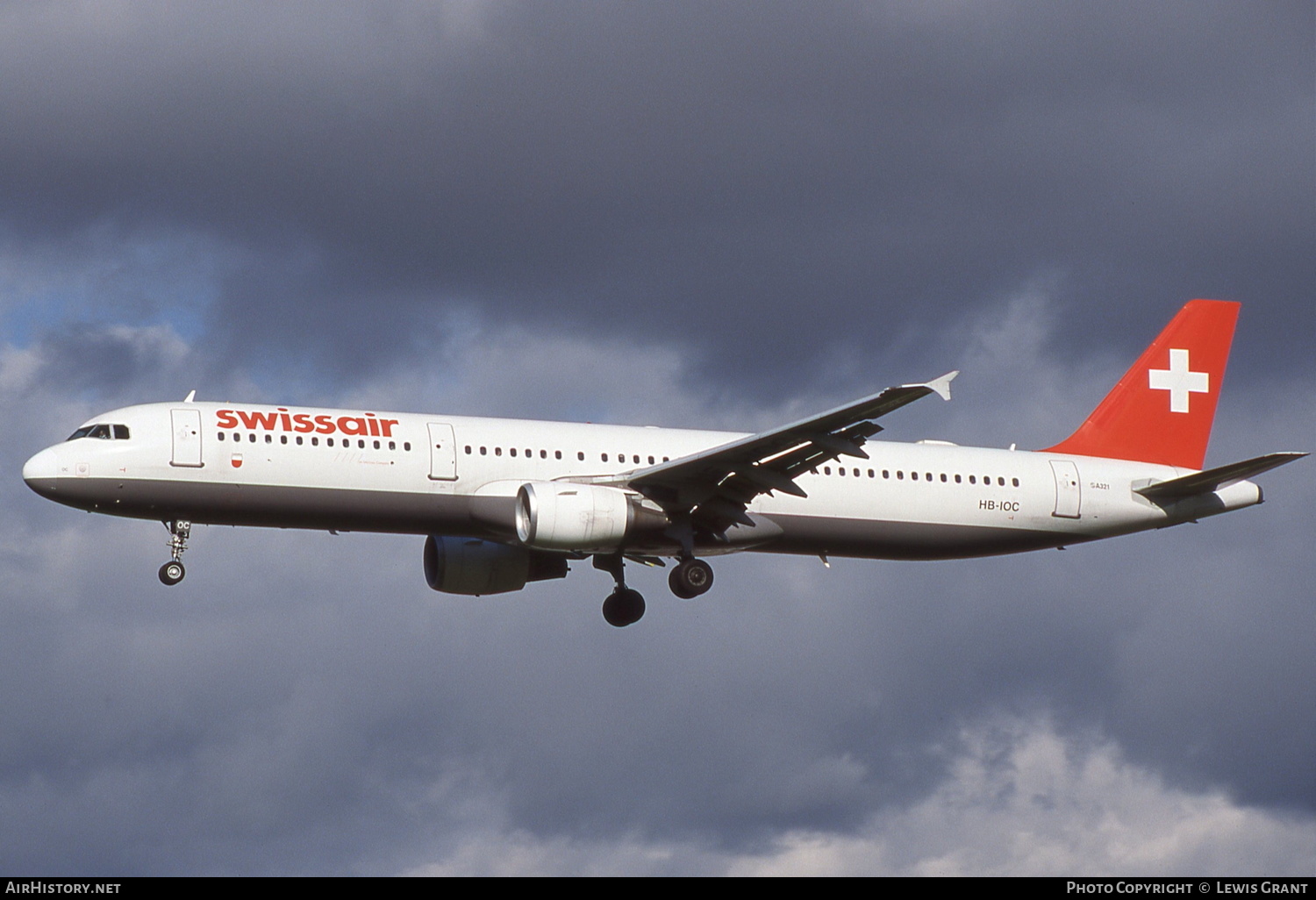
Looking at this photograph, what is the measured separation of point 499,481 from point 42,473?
10.3m

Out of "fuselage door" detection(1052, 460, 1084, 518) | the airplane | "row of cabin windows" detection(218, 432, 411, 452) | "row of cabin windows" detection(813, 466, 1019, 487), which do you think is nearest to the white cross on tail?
the airplane

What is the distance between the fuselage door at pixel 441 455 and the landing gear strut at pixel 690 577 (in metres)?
6.12

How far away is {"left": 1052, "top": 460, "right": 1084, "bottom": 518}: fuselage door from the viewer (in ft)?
164

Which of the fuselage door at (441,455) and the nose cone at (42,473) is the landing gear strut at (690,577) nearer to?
the fuselage door at (441,455)

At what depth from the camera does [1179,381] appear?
5406 centimetres

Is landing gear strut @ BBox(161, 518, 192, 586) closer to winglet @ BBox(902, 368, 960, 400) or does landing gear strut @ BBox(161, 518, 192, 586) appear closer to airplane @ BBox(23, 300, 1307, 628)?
airplane @ BBox(23, 300, 1307, 628)

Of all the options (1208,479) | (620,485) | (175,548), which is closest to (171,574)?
(175,548)

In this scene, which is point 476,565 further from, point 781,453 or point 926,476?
point 926,476

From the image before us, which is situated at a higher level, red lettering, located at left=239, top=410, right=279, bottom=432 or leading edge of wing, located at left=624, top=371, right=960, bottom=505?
red lettering, located at left=239, top=410, right=279, bottom=432

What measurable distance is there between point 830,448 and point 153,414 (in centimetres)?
1545

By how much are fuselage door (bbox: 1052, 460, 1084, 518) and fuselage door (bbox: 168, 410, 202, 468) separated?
860 inches

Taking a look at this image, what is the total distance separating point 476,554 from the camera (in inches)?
1943
